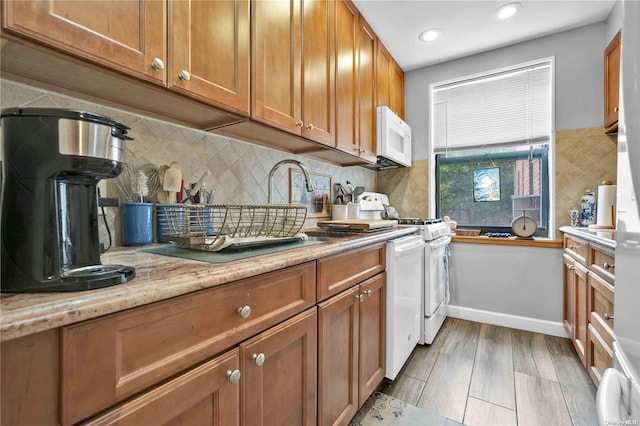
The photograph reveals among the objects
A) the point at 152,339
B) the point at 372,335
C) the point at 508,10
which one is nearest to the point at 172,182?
the point at 152,339

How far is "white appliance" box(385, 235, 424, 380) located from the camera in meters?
1.61

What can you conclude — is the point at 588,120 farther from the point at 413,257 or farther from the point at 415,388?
the point at 415,388

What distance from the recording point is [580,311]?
73.0 inches

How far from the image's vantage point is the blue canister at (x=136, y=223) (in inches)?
41.6

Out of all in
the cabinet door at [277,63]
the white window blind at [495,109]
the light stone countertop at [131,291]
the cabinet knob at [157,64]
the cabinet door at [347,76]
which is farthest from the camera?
the white window blind at [495,109]

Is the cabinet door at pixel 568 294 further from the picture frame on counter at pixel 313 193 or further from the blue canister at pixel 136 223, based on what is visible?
the blue canister at pixel 136 223

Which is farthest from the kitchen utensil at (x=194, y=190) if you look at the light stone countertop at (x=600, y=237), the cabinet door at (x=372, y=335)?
the light stone countertop at (x=600, y=237)

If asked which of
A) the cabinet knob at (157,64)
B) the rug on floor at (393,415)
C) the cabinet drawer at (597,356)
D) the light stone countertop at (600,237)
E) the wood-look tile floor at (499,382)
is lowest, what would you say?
the rug on floor at (393,415)

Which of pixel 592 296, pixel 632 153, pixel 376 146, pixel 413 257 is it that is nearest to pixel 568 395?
pixel 592 296

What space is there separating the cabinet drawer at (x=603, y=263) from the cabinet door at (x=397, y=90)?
190 centimetres

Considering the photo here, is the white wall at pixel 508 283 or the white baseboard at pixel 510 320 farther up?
the white wall at pixel 508 283

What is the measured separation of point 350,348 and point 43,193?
3.92ft

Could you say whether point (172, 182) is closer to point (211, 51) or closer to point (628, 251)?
point (211, 51)

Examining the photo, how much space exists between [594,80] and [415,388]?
280 centimetres
